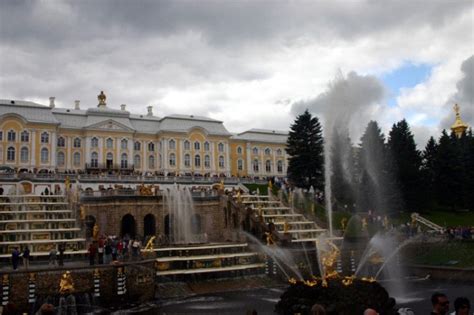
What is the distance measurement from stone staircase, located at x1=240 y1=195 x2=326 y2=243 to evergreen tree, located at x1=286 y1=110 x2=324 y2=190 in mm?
9941

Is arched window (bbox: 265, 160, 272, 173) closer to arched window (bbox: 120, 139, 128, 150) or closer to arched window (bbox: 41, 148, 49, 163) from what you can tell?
arched window (bbox: 120, 139, 128, 150)

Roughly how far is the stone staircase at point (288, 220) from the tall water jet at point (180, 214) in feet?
17.4

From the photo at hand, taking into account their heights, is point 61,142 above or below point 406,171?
above

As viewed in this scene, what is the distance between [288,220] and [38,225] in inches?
800

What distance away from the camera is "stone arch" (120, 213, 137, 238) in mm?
39875

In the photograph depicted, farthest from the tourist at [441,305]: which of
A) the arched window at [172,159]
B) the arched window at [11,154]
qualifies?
the arched window at [172,159]

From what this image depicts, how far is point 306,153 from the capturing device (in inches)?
2153

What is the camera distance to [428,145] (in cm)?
6366

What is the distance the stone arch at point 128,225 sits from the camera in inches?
1570

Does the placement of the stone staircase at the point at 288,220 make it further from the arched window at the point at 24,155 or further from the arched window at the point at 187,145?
the arched window at the point at 24,155

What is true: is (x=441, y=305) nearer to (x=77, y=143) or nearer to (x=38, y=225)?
(x=38, y=225)

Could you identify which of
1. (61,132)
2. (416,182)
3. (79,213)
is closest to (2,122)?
(61,132)

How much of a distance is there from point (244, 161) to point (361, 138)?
32.3 metres

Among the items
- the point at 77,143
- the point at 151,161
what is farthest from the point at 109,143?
the point at 151,161
